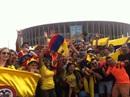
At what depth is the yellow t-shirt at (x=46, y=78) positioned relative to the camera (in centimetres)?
1130

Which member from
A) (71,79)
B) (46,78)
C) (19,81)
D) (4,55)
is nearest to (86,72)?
(71,79)

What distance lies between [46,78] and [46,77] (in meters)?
0.03

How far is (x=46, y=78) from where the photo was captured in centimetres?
1139

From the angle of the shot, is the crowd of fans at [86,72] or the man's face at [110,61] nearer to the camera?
the crowd of fans at [86,72]

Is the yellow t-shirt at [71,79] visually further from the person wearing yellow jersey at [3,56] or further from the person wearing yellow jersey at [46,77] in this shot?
the person wearing yellow jersey at [3,56]

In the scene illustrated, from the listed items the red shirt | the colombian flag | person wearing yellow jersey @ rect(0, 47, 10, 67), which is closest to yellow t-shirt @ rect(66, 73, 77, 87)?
the red shirt

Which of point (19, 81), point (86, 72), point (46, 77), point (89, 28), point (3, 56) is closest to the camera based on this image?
point (3, 56)

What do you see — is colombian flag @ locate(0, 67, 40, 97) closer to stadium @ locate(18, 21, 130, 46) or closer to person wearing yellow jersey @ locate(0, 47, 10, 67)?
person wearing yellow jersey @ locate(0, 47, 10, 67)

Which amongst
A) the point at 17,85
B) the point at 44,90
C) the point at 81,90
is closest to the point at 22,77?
the point at 17,85

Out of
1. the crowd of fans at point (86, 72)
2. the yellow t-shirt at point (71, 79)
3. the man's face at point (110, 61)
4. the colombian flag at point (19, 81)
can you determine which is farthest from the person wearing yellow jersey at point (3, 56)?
the man's face at point (110, 61)

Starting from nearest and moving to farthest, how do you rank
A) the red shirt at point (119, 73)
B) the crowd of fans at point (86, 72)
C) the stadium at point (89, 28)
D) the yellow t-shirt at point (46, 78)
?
the yellow t-shirt at point (46, 78)
the crowd of fans at point (86, 72)
the red shirt at point (119, 73)
the stadium at point (89, 28)

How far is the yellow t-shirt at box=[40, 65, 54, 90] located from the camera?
1130cm

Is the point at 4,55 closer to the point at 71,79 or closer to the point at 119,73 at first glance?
the point at 71,79

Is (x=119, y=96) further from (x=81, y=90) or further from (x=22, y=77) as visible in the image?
(x=22, y=77)
